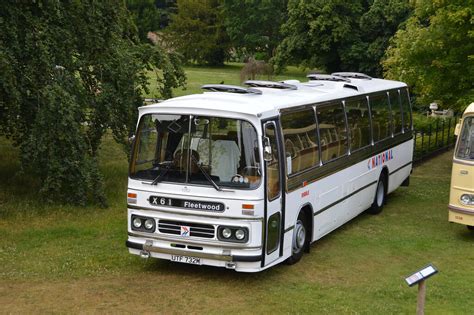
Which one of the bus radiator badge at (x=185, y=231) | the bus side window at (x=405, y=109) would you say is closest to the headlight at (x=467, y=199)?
the bus side window at (x=405, y=109)

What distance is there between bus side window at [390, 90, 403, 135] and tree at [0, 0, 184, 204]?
5.79 metres

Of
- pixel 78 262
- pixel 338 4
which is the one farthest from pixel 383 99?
pixel 338 4

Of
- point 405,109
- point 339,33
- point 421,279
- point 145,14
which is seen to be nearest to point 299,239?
point 421,279

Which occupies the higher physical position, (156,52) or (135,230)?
(156,52)

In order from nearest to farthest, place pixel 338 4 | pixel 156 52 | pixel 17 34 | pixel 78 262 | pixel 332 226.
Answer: pixel 78 262 → pixel 332 226 → pixel 17 34 → pixel 156 52 → pixel 338 4

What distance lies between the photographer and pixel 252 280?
10.4 m

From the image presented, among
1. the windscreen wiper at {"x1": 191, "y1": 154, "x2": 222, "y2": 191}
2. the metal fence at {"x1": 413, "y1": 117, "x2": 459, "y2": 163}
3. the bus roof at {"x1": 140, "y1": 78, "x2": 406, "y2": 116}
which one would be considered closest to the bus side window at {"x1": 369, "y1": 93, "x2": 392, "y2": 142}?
the bus roof at {"x1": 140, "y1": 78, "x2": 406, "y2": 116}

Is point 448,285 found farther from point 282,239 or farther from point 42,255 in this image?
point 42,255

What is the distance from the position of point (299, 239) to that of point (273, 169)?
162 cm

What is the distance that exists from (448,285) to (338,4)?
145 ft

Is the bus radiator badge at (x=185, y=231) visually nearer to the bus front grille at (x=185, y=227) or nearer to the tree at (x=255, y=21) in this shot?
the bus front grille at (x=185, y=227)

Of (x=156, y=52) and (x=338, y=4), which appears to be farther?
(x=338, y=4)

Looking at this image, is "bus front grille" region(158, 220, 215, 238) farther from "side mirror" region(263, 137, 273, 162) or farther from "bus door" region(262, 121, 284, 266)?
"side mirror" region(263, 137, 273, 162)

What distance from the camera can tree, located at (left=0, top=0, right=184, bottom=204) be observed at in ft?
45.2
